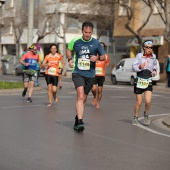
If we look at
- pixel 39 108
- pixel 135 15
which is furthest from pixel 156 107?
pixel 135 15

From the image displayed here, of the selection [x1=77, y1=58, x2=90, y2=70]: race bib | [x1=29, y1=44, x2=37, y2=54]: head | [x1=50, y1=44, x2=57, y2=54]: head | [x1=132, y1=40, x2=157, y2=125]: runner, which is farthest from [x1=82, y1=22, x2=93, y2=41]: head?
[x1=29, y1=44, x2=37, y2=54]: head

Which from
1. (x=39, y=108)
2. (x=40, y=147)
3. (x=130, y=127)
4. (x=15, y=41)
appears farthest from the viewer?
(x=15, y=41)

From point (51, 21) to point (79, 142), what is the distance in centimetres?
4552

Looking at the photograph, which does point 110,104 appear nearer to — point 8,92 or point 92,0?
point 8,92

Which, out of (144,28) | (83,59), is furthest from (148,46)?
(144,28)

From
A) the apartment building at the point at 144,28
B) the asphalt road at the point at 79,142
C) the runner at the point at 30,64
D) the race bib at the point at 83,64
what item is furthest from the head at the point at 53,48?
the apartment building at the point at 144,28

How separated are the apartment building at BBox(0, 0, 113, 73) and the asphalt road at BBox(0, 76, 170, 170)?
33.3 m

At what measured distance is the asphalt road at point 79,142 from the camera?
7371 mm

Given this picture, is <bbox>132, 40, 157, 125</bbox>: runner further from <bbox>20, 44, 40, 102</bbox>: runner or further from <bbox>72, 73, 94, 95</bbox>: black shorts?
<bbox>20, 44, 40, 102</bbox>: runner

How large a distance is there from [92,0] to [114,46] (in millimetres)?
12247

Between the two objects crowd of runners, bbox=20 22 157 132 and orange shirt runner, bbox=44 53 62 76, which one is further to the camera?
orange shirt runner, bbox=44 53 62 76

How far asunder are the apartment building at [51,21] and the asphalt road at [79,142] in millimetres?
33287

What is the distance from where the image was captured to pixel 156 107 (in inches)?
670

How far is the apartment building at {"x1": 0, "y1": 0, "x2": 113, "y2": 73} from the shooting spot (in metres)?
49.3
